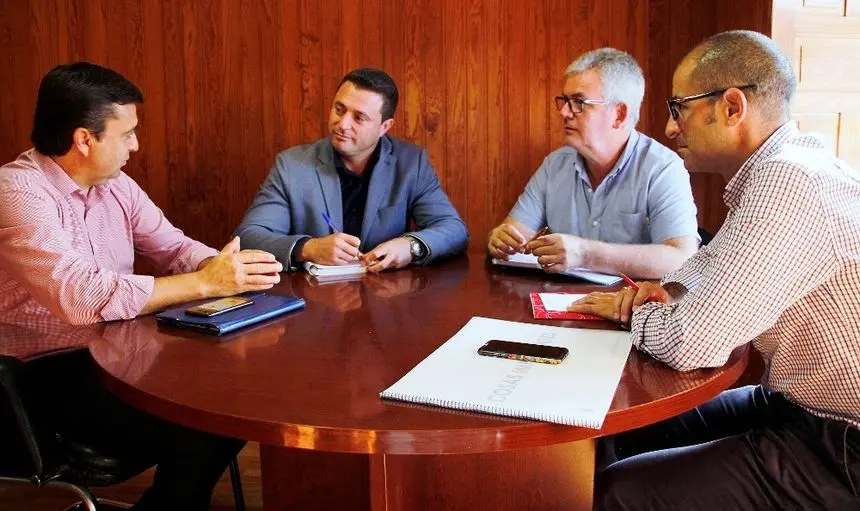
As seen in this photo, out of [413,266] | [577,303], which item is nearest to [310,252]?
[413,266]

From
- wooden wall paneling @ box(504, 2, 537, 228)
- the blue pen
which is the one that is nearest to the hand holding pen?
the blue pen

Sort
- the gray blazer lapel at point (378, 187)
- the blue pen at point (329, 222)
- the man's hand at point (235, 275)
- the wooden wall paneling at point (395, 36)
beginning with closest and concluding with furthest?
the man's hand at point (235, 275)
the blue pen at point (329, 222)
the gray blazer lapel at point (378, 187)
the wooden wall paneling at point (395, 36)

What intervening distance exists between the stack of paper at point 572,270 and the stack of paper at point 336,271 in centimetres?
37

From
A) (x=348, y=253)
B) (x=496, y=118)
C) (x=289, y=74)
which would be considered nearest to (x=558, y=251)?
(x=348, y=253)

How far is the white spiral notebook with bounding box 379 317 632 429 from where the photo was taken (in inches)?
37.8

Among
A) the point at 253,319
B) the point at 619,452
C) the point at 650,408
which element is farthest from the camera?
the point at 619,452

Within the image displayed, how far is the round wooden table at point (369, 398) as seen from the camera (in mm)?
938

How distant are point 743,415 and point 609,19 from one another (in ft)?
6.15

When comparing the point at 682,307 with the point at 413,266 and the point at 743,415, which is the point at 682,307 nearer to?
the point at 743,415

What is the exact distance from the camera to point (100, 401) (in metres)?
1.51

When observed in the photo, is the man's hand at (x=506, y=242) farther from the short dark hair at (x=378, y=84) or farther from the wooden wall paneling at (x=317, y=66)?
the wooden wall paneling at (x=317, y=66)

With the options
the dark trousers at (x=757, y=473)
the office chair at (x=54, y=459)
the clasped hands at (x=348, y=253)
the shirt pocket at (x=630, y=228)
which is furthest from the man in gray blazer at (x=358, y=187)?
the dark trousers at (x=757, y=473)

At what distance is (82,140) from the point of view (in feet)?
5.39

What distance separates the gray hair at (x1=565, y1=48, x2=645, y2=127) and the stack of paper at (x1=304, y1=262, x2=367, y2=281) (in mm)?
873
